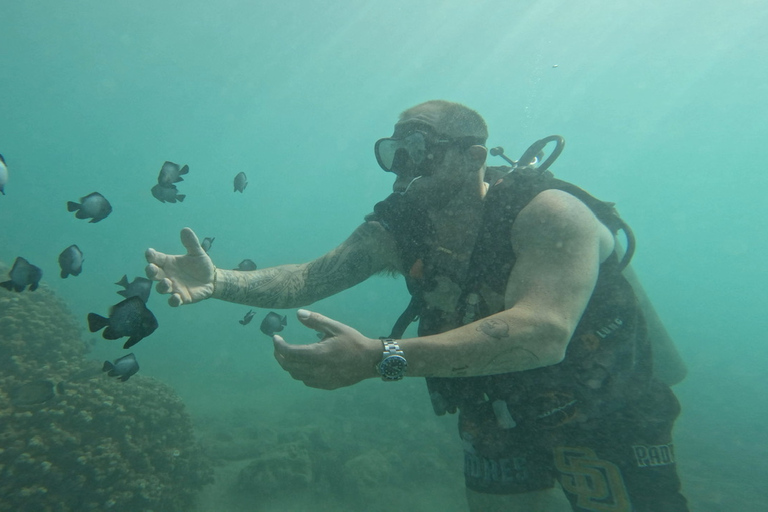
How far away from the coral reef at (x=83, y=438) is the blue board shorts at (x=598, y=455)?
6711mm

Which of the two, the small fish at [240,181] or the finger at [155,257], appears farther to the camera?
the small fish at [240,181]

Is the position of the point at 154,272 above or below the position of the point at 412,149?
below

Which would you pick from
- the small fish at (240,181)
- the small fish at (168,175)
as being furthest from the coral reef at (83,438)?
the small fish at (240,181)

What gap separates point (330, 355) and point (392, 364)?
0.32 metres

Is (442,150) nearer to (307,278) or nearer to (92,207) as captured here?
(307,278)

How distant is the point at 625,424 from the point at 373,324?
134 feet

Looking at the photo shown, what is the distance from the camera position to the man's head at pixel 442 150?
318cm

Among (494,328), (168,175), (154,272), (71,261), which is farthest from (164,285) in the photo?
(168,175)

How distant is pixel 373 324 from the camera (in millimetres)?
43062

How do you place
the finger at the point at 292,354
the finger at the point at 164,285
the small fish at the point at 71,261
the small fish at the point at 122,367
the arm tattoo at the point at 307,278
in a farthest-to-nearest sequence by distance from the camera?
the small fish at the point at 122,367 → the small fish at the point at 71,261 → the arm tattoo at the point at 307,278 → the finger at the point at 164,285 → the finger at the point at 292,354

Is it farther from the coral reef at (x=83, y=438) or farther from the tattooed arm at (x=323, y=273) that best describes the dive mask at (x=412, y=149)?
the coral reef at (x=83, y=438)

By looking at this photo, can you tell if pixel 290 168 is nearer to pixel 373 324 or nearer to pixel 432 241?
pixel 373 324

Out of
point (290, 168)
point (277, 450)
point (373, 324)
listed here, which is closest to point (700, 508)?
point (277, 450)

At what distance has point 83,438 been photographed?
21.6ft
